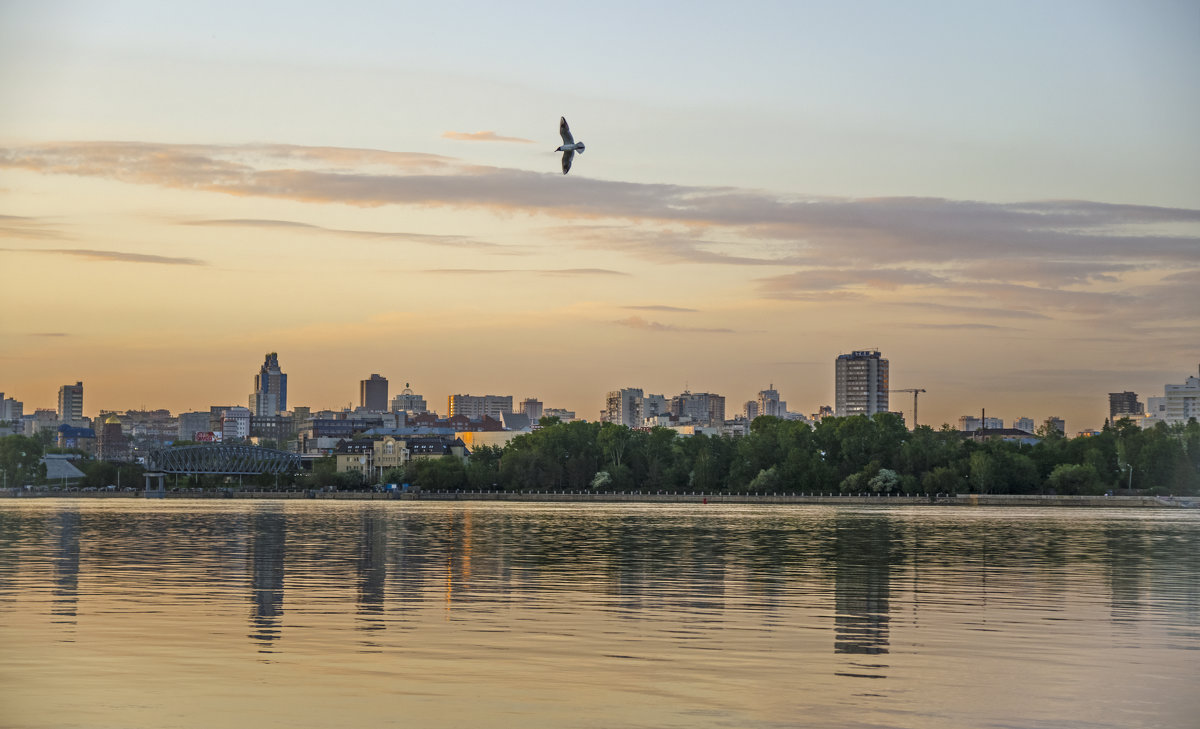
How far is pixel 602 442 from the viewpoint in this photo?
621ft

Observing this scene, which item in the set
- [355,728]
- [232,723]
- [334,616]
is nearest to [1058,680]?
[355,728]

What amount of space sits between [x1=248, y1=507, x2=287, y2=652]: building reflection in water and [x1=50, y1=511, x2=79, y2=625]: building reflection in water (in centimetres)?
344

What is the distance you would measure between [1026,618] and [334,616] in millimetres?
13371

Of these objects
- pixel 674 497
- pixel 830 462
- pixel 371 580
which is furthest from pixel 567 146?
pixel 830 462

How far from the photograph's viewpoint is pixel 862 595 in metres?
33.8

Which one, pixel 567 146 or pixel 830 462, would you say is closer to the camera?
pixel 567 146

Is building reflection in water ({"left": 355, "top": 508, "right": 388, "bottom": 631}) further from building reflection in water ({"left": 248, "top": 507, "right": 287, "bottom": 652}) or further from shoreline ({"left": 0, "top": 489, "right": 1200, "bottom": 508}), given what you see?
shoreline ({"left": 0, "top": 489, "right": 1200, "bottom": 508})

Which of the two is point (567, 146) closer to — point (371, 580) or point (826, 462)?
point (371, 580)

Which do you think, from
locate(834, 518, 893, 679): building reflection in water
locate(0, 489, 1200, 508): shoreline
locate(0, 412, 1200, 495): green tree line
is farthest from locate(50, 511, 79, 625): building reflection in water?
locate(0, 412, 1200, 495): green tree line

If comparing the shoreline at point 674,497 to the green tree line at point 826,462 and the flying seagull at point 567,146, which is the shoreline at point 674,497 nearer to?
the green tree line at point 826,462

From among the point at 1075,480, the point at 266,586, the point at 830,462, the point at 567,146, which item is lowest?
the point at 1075,480

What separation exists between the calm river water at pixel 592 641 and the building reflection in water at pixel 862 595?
0.40ft

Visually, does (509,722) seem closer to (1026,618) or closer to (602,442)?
(1026,618)

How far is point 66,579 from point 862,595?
19688mm
